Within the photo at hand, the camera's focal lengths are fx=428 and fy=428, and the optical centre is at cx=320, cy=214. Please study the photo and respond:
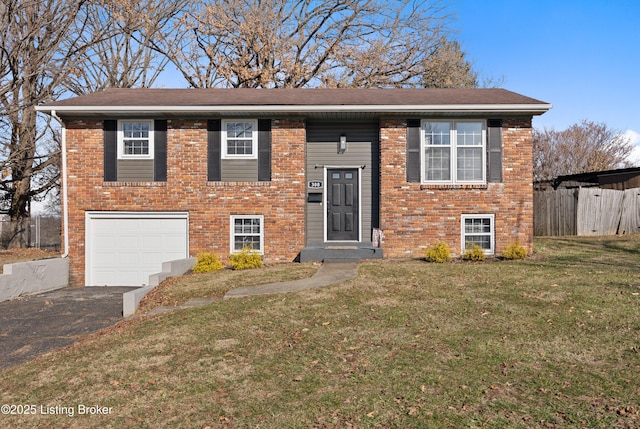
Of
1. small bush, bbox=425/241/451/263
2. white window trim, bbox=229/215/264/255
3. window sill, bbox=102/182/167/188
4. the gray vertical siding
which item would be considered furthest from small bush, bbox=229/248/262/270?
small bush, bbox=425/241/451/263

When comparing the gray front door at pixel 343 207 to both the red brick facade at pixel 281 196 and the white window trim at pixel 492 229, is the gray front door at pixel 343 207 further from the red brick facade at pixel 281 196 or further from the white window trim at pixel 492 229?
the white window trim at pixel 492 229

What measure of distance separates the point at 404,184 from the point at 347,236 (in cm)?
228

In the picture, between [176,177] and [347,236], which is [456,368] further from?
[176,177]

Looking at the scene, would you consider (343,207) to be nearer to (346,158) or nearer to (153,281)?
(346,158)

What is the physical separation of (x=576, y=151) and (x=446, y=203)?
1118 inches

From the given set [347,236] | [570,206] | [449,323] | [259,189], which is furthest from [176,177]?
[570,206]

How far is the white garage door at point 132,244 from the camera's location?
40.7ft

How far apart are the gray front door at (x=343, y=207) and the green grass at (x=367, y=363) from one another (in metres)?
4.83

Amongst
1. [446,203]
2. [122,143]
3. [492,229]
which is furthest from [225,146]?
[492,229]

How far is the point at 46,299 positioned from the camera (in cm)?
1002

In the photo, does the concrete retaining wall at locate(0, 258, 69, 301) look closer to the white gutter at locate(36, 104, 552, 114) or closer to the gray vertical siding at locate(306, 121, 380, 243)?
the white gutter at locate(36, 104, 552, 114)

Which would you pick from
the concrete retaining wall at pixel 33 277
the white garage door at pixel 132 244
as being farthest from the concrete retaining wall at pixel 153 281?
the concrete retaining wall at pixel 33 277

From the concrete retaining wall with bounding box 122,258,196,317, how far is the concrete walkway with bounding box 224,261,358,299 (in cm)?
180

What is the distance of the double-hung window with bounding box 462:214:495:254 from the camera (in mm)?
12273
